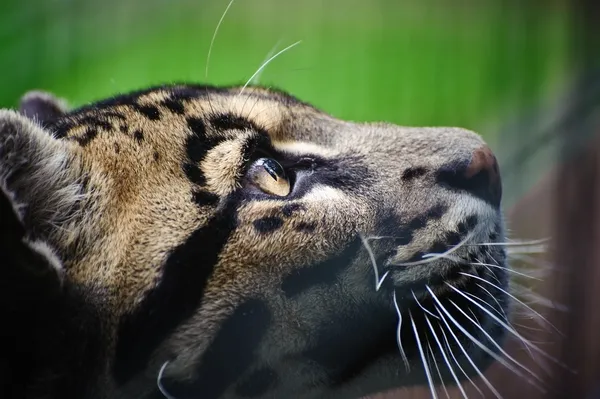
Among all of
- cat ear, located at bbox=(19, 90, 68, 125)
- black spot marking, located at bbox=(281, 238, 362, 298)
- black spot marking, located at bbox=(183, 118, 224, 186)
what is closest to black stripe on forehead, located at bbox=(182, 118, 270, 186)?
black spot marking, located at bbox=(183, 118, 224, 186)

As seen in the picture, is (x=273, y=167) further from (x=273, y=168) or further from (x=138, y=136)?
(x=138, y=136)

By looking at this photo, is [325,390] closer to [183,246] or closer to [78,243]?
[183,246]

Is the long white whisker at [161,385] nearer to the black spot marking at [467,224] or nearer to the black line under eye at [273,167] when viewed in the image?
the black line under eye at [273,167]

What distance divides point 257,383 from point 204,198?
0.37 metres

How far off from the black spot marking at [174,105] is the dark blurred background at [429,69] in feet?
1.98

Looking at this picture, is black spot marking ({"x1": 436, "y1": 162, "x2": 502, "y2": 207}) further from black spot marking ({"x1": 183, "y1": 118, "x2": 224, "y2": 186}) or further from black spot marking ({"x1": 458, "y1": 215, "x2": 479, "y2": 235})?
black spot marking ({"x1": 183, "y1": 118, "x2": 224, "y2": 186})

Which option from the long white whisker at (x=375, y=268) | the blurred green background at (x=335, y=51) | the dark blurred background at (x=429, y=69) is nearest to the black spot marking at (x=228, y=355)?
the long white whisker at (x=375, y=268)

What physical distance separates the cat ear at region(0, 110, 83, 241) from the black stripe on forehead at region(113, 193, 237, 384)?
231 mm

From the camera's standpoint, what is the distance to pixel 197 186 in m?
1.41

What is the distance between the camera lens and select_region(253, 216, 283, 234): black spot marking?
54.2 inches

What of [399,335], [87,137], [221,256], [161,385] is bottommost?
[161,385]

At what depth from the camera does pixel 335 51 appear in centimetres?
326

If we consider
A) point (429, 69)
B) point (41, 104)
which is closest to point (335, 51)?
point (429, 69)

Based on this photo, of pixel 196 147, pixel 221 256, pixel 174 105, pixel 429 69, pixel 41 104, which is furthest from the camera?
pixel 429 69
